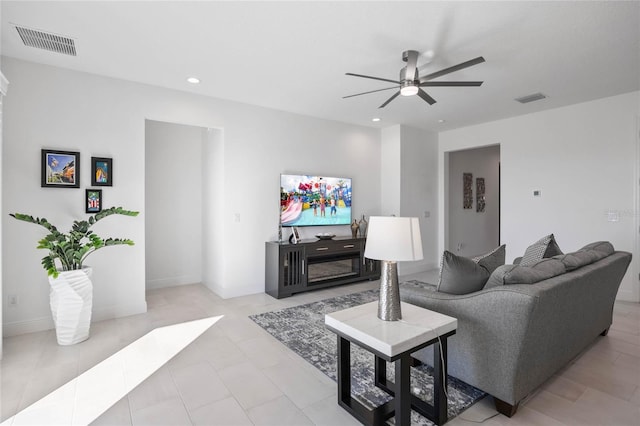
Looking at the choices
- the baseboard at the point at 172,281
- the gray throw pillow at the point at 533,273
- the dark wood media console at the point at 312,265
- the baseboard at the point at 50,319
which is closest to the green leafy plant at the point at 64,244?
the baseboard at the point at 50,319

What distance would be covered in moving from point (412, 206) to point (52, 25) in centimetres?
536

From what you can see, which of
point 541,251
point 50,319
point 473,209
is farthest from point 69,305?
point 473,209

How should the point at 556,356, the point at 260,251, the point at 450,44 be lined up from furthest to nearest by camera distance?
1. the point at 260,251
2. the point at 450,44
3. the point at 556,356

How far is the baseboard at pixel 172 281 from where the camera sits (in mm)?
4891

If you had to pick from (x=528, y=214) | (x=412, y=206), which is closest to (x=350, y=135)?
(x=412, y=206)

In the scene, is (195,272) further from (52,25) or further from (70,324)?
(52,25)

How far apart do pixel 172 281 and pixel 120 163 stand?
6.97 feet

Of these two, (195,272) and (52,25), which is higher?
(52,25)

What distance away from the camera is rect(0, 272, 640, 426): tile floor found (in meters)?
1.94

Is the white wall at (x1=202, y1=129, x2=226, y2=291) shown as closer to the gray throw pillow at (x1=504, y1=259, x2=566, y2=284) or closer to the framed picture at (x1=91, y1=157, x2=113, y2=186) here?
the framed picture at (x1=91, y1=157, x2=113, y2=186)

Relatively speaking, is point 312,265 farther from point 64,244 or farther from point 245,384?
point 64,244

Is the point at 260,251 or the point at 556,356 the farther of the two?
the point at 260,251

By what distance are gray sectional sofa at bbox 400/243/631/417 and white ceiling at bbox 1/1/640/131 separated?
1859 millimetres

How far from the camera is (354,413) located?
192cm
